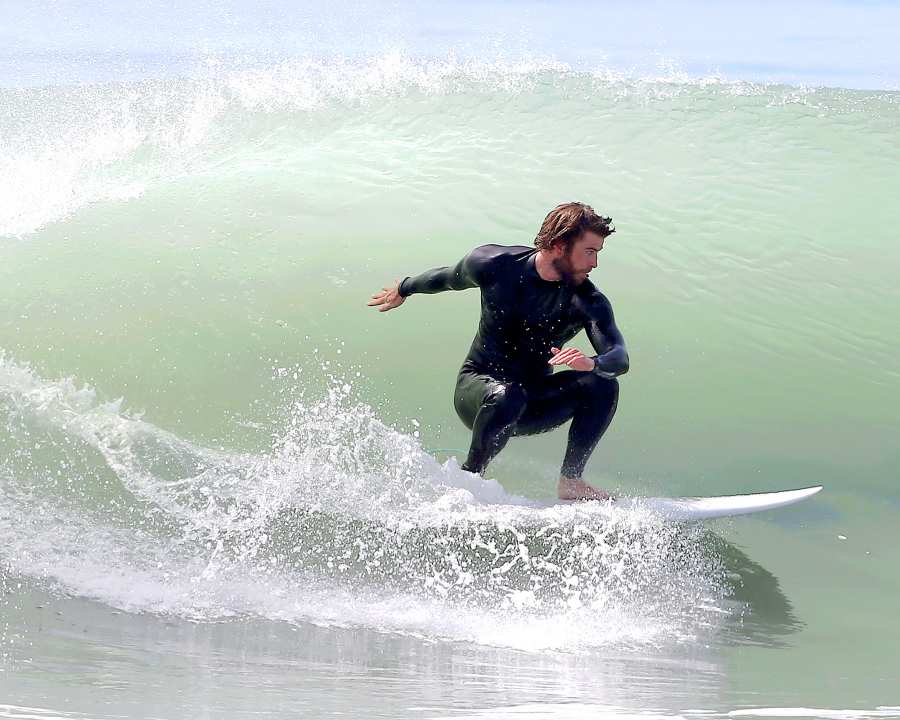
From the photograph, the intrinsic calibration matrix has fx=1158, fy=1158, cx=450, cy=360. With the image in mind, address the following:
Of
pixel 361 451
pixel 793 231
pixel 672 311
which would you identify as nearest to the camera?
pixel 361 451

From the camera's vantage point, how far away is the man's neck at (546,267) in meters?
4.02

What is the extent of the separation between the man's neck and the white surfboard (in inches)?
33.9

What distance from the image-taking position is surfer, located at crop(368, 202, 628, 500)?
396 centimetres

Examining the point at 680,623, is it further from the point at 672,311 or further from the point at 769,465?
the point at 672,311

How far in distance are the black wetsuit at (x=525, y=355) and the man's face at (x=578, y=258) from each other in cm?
5

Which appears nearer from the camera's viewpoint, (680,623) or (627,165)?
(680,623)

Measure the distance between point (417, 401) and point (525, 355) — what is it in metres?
1.59

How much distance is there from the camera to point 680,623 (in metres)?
3.78

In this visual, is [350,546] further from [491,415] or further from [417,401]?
[417,401]

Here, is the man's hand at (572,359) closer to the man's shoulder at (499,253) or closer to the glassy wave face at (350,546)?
the man's shoulder at (499,253)

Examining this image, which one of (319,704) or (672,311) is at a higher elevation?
(319,704)

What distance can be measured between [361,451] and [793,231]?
4.46 meters

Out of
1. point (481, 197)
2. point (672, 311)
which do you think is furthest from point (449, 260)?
point (672, 311)

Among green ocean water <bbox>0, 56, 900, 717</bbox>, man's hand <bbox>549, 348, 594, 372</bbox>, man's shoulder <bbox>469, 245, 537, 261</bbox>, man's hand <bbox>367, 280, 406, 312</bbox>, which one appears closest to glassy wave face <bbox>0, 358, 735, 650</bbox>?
green ocean water <bbox>0, 56, 900, 717</bbox>
